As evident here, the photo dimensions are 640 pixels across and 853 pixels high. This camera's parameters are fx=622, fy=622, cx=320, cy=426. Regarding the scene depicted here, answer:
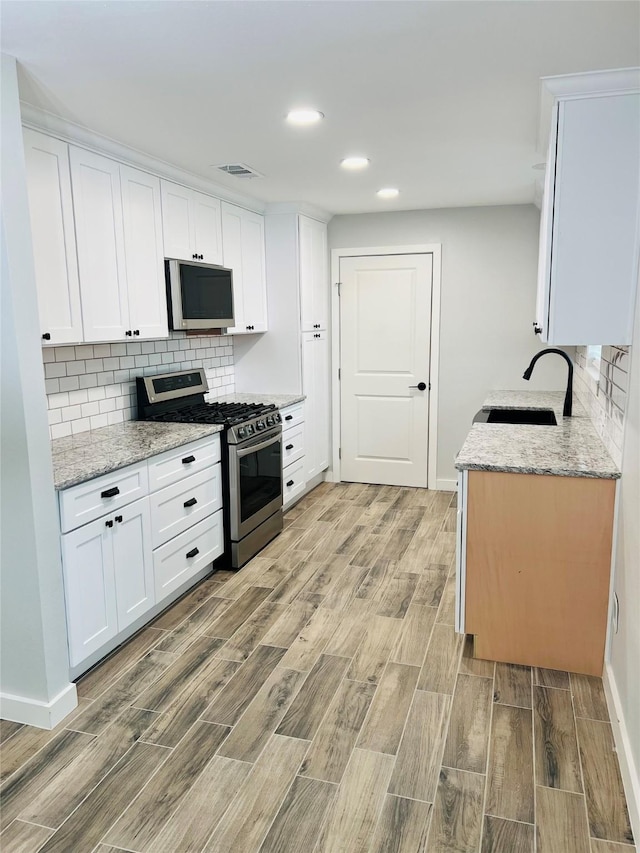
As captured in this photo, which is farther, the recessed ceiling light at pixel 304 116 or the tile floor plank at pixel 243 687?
the recessed ceiling light at pixel 304 116

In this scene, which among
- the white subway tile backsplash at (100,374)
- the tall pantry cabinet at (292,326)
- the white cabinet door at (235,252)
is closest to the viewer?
the white subway tile backsplash at (100,374)

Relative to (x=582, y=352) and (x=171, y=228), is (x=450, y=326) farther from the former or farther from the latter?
(x=171, y=228)

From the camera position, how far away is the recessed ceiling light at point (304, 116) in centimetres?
260

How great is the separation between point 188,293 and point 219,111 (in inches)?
51.8

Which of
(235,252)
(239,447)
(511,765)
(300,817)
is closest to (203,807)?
(300,817)

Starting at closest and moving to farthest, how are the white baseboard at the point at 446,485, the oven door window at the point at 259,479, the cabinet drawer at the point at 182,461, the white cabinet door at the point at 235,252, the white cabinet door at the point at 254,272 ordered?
1. the cabinet drawer at the point at 182,461
2. the oven door window at the point at 259,479
3. the white cabinet door at the point at 235,252
4. the white cabinet door at the point at 254,272
5. the white baseboard at the point at 446,485

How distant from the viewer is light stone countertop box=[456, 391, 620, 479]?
2.52m

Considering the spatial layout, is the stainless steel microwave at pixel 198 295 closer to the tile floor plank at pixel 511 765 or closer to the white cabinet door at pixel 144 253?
the white cabinet door at pixel 144 253

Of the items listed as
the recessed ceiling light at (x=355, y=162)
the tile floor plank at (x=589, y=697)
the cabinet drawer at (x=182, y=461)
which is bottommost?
the tile floor plank at (x=589, y=697)

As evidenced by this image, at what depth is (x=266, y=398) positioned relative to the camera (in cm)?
479

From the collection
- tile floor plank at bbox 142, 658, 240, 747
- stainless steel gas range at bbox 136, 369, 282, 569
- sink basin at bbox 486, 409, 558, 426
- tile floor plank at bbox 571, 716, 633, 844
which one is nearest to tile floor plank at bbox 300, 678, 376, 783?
tile floor plank at bbox 142, 658, 240, 747

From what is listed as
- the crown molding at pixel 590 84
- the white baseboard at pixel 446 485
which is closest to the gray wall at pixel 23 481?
the crown molding at pixel 590 84

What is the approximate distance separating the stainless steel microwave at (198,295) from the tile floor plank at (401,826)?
2679 mm

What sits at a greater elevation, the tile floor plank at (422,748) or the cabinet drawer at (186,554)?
the cabinet drawer at (186,554)
